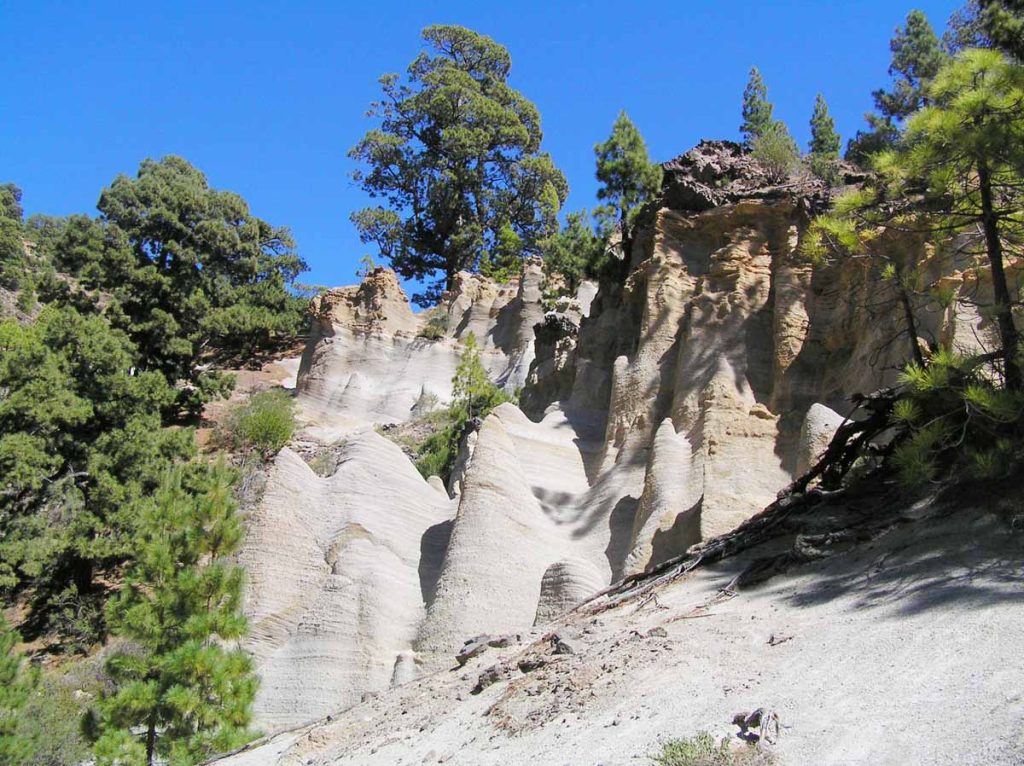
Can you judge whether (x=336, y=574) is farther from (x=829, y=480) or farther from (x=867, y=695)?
(x=867, y=695)

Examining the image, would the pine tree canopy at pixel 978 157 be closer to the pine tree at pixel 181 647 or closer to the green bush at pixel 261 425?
the pine tree at pixel 181 647

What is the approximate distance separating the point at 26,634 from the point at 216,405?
50.7 feet

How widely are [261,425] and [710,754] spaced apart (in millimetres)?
26752

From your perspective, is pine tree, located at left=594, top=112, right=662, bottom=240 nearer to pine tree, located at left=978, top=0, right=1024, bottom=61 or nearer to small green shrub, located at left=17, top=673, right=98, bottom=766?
pine tree, located at left=978, top=0, right=1024, bottom=61

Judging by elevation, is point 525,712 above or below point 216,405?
below

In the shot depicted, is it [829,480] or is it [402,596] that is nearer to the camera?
[829,480]

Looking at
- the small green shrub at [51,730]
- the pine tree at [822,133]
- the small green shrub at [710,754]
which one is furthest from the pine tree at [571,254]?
the small green shrub at [710,754]

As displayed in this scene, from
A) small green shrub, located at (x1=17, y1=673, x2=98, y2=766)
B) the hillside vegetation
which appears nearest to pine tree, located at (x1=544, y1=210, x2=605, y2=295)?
the hillside vegetation

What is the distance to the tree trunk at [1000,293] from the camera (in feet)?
30.6

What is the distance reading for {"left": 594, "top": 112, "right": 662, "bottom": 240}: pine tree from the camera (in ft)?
102

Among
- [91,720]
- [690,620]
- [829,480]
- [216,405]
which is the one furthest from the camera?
[216,405]

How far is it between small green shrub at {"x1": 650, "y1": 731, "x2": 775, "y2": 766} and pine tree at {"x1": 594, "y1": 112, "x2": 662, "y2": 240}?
25.8 metres

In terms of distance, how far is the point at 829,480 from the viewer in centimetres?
1075

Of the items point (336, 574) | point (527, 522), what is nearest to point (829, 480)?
point (527, 522)
